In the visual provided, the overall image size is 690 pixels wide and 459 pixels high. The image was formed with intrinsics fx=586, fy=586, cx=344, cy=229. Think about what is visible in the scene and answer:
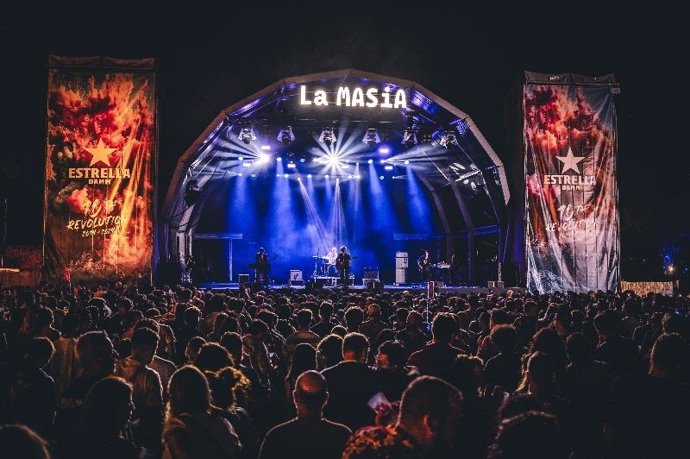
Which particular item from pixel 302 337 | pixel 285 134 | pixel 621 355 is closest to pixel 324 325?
pixel 302 337

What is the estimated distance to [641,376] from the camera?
377 centimetres

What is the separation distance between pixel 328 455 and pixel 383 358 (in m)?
1.66

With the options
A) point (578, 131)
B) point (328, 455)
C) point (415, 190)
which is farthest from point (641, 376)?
point (415, 190)

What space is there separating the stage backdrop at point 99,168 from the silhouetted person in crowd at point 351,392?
53.2 ft

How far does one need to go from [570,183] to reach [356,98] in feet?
27.2

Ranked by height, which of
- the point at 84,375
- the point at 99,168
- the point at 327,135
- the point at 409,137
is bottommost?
the point at 84,375

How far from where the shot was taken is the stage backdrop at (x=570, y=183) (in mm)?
20547

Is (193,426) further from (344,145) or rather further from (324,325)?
(344,145)

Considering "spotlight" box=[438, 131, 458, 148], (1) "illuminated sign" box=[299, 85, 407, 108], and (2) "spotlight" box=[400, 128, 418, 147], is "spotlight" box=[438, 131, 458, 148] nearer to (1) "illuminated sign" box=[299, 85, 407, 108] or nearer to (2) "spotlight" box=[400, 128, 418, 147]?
(2) "spotlight" box=[400, 128, 418, 147]

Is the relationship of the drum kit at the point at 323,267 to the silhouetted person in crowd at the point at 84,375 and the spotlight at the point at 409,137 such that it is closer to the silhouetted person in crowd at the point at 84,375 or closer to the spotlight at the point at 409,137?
the spotlight at the point at 409,137

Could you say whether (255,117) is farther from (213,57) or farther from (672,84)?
(672,84)

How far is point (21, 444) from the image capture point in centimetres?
208

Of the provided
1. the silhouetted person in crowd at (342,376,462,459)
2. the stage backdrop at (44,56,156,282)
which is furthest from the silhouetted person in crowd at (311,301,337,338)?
the stage backdrop at (44,56,156,282)

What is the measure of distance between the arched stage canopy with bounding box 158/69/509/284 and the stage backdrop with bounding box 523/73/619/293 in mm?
1636
